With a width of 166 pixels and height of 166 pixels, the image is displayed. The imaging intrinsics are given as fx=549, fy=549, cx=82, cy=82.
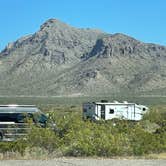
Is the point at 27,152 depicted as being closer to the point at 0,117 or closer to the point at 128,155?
the point at 128,155

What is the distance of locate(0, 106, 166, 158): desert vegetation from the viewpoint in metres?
18.0

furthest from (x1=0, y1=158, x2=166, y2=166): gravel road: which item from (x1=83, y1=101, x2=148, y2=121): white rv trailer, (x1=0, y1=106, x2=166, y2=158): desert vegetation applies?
(x1=83, y1=101, x2=148, y2=121): white rv trailer

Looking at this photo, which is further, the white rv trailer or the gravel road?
the white rv trailer

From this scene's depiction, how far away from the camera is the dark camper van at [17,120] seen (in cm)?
2045

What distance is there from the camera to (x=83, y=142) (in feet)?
59.0

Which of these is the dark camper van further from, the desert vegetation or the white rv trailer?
the white rv trailer

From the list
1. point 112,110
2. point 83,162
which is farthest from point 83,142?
point 112,110

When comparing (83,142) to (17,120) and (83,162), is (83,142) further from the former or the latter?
(17,120)

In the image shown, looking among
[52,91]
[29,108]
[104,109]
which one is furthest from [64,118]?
[52,91]

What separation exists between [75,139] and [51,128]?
1208 mm

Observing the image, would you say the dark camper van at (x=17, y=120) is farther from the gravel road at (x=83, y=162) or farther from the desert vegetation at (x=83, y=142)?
the gravel road at (x=83, y=162)

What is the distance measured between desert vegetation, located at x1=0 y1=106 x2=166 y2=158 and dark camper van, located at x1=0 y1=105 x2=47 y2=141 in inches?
35.6

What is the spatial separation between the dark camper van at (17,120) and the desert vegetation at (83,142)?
0.90m

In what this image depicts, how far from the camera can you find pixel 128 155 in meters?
18.3
